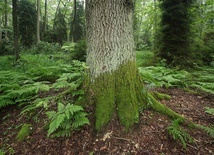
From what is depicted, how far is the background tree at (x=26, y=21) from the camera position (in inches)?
762

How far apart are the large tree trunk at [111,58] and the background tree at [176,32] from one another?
480cm

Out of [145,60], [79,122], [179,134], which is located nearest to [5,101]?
[79,122]

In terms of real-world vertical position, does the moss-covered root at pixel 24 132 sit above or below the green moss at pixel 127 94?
below

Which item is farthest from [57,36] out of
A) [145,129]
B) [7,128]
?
[145,129]

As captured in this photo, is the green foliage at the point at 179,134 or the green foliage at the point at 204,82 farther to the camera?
the green foliage at the point at 204,82

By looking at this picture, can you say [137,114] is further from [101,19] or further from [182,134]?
[101,19]

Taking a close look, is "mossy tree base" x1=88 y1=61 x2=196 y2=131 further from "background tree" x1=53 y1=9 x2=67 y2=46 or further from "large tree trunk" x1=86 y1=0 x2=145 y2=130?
"background tree" x1=53 y1=9 x2=67 y2=46

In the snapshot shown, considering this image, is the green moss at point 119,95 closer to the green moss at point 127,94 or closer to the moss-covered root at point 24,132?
the green moss at point 127,94

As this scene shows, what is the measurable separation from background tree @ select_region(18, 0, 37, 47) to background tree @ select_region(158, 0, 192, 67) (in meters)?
18.0

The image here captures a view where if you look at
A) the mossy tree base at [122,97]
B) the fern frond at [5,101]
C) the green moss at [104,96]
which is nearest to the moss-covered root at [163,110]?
the mossy tree base at [122,97]

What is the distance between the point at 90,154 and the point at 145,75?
235cm

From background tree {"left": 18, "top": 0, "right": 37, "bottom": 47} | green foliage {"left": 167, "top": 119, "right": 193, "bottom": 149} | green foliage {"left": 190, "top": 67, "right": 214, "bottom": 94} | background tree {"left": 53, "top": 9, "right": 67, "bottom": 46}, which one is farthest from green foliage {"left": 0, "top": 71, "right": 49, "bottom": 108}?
background tree {"left": 53, "top": 9, "right": 67, "bottom": 46}

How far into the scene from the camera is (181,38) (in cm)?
689

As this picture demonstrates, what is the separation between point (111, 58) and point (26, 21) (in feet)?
69.5
